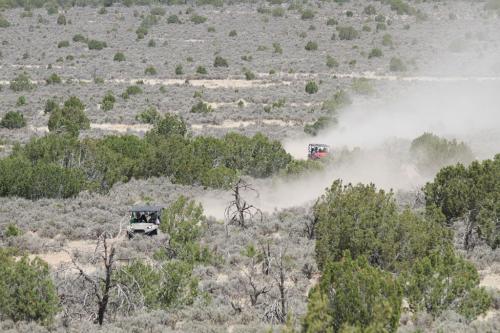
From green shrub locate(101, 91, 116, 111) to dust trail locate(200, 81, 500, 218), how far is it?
1413cm

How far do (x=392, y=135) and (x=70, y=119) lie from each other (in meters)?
19.8

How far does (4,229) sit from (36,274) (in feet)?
30.7

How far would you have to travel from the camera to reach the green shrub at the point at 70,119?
42.0m

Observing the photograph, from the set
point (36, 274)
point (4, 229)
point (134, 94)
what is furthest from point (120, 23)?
point (36, 274)

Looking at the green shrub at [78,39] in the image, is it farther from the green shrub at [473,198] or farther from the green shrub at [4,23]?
the green shrub at [473,198]

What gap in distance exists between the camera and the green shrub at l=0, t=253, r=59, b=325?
1600cm

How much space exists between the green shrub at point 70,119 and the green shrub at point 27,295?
81.9ft

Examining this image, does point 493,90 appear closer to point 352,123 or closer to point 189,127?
point 352,123

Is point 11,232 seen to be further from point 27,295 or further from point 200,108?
Result: point 200,108

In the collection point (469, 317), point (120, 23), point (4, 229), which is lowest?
point (120, 23)

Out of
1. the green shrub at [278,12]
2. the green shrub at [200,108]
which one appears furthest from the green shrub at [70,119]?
the green shrub at [278,12]

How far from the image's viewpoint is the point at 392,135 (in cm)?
4606

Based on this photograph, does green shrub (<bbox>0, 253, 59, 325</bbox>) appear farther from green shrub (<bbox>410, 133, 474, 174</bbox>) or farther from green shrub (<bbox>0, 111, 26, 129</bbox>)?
green shrub (<bbox>0, 111, 26, 129</bbox>)

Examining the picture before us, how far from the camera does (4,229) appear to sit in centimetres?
2475
